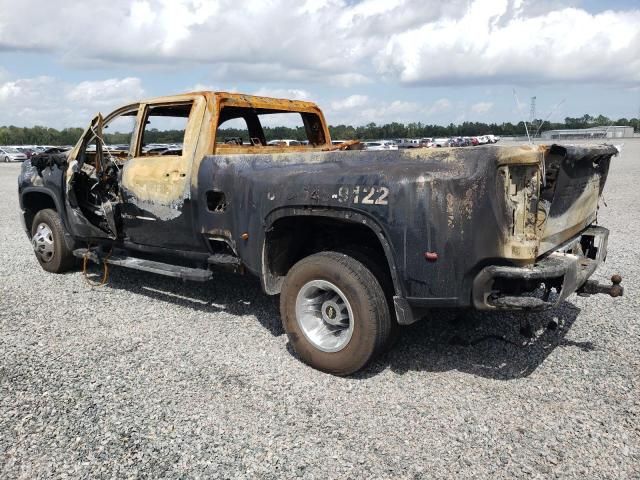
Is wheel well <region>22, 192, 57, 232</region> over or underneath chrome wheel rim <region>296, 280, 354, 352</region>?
over

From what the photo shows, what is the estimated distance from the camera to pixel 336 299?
3859 mm

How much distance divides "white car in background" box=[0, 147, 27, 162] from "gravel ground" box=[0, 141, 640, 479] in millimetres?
40370

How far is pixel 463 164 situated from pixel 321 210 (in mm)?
1027

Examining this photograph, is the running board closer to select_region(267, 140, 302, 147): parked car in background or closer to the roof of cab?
the roof of cab

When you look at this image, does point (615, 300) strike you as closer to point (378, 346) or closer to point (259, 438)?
point (378, 346)

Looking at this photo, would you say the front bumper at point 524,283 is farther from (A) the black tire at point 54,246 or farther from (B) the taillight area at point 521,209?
(A) the black tire at point 54,246

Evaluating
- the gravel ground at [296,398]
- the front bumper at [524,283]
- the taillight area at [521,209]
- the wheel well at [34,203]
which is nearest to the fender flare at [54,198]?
the wheel well at [34,203]

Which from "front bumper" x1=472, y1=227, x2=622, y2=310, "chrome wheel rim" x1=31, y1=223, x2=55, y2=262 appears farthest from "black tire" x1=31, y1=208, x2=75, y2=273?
"front bumper" x1=472, y1=227, x2=622, y2=310

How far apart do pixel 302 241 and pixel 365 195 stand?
993mm

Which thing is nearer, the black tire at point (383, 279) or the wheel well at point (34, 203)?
the black tire at point (383, 279)

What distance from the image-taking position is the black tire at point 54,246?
253 inches

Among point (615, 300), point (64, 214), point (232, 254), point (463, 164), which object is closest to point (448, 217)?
point (463, 164)

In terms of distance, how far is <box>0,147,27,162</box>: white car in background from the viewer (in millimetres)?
40312

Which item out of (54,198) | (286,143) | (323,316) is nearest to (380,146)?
(286,143)
